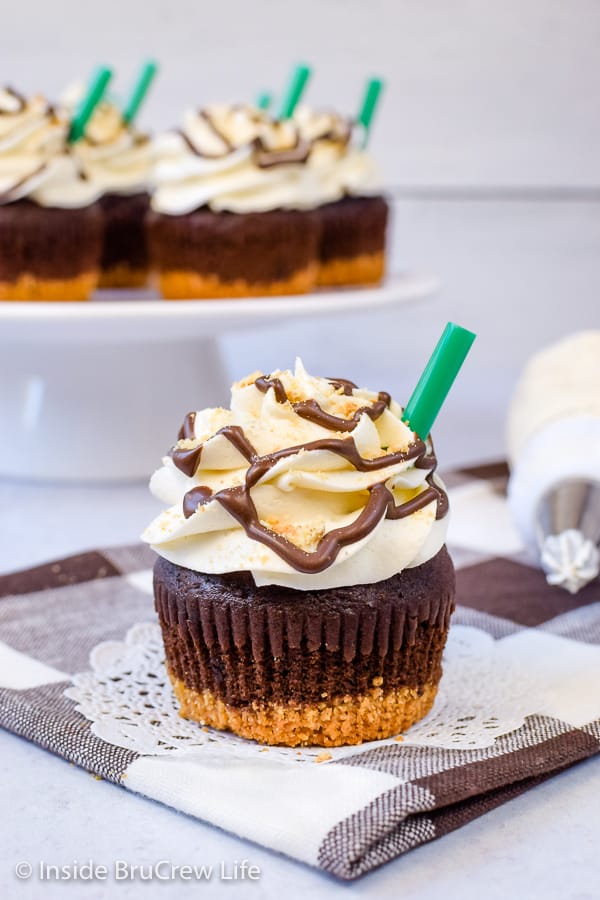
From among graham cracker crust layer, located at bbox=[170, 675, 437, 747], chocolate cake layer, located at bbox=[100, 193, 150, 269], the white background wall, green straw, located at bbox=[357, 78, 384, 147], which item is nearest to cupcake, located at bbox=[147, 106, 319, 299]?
chocolate cake layer, located at bbox=[100, 193, 150, 269]

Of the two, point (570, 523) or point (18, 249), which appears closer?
point (570, 523)

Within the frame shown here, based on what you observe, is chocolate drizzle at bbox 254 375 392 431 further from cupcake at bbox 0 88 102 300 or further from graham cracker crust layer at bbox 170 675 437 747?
cupcake at bbox 0 88 102 300

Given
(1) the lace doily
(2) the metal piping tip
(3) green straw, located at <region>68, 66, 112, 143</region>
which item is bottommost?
(1) the lace doily

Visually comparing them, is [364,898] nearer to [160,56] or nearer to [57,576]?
[57,576]

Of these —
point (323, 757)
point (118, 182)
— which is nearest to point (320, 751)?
point (323, 757)

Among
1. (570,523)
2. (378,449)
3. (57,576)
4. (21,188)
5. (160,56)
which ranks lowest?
(57,576)

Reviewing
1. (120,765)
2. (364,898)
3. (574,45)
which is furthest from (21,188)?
(574,45)
